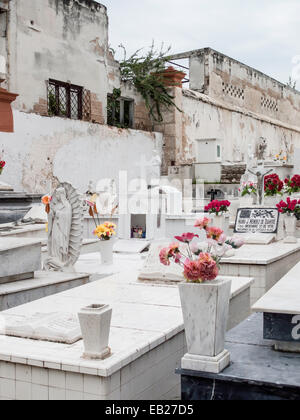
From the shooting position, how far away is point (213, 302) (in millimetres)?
3244

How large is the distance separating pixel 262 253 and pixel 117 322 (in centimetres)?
391

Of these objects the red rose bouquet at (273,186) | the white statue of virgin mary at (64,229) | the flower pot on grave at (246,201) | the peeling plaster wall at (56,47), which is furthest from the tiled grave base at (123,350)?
the peeling plaster wall at (56,47)

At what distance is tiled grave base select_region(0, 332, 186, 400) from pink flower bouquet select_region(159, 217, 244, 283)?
2.49ft

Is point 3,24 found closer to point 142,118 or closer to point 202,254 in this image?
point 142,118

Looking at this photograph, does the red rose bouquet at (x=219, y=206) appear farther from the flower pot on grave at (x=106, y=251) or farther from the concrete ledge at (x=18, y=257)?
the concrete ledge at (x=18, y=257)

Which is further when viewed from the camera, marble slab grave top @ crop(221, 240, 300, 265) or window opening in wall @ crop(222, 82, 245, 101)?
window opening in wall @ crop(222, 82, 245, 101)

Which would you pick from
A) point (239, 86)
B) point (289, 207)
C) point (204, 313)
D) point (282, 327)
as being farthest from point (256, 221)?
point (239, 86)

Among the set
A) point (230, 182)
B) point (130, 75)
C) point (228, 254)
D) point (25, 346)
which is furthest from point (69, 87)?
point (25, 346)

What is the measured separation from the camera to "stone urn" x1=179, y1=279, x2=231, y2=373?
3.25 metres

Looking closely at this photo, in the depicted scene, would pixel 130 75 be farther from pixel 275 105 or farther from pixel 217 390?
pixel 217 390

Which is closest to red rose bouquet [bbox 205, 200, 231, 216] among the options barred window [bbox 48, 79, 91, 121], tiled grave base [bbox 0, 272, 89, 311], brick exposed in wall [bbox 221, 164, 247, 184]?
tiled grave base [bbox 0, 272, 89, 311]

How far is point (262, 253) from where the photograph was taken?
7.75 metres

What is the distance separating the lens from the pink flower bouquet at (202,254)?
3262mm

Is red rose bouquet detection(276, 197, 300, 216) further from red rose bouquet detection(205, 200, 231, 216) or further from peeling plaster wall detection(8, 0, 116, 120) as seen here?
peeling plaster wall detection(8, 0, 116, 120)
